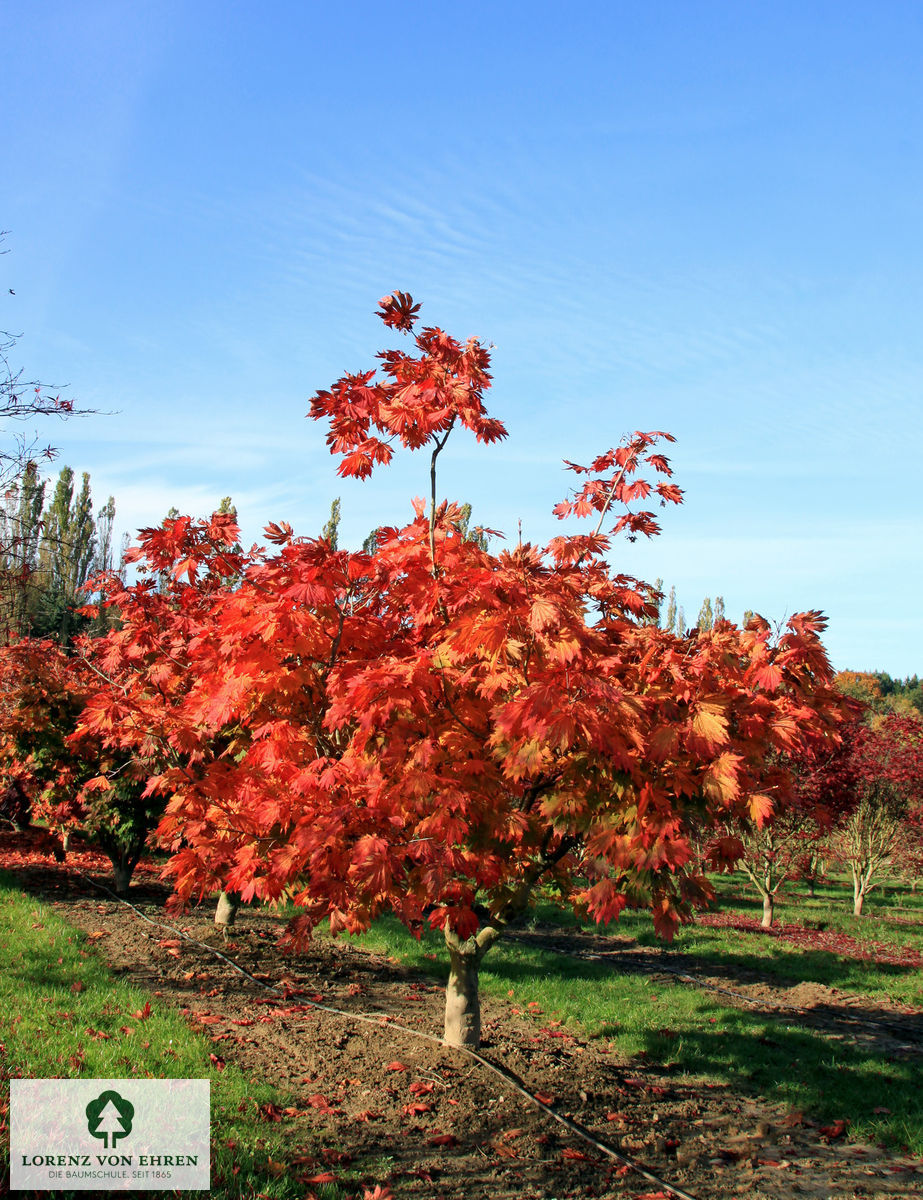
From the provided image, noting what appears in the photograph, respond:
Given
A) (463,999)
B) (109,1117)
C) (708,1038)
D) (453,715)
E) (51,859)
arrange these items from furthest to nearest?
(51,859), (708,1038), (463,999), (453,715), (109,1117)

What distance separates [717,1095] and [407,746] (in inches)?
167

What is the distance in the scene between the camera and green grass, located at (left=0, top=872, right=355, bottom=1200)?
3822 mm

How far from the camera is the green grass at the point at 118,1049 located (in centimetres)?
382

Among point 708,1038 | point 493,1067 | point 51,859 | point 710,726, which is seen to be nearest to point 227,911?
point 493,1067

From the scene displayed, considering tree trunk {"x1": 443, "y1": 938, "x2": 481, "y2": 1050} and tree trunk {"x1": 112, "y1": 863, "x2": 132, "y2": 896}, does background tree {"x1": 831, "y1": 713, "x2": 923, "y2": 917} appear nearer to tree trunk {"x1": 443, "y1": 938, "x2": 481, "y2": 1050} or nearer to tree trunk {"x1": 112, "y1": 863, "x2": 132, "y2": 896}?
tree trunk {"x1": 443, "y1": 938, "x2": 481, "y2": 1050}

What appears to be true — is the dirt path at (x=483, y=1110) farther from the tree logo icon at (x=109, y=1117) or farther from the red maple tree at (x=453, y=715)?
the red maple tree at (x=453, y=715)

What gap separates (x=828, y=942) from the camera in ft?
44.4

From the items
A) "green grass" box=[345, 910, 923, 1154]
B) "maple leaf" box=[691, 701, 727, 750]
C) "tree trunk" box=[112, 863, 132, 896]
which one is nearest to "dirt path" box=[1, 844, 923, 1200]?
"green grass" box=[345, 910, 923, 1154]

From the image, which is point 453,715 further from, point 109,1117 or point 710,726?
point 109,1117

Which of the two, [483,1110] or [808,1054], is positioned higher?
[483,1110]

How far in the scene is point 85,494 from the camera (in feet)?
206

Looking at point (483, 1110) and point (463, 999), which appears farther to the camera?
point (463, 999)

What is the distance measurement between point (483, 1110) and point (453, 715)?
281 cm

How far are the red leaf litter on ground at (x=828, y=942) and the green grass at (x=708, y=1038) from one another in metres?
2.53
